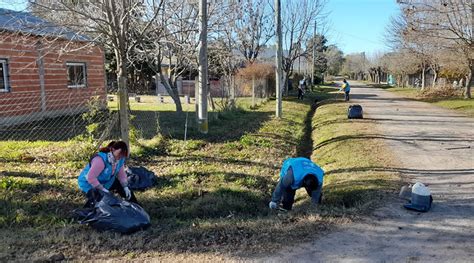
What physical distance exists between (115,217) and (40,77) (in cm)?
1234

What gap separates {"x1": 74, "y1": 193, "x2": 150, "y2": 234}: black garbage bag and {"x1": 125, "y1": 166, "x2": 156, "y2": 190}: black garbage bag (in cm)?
174

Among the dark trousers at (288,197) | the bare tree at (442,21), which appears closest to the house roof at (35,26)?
the dark trousers at (288,197)

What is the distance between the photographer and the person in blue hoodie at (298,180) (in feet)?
17.3

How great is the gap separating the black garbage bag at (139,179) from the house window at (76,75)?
11.8 metres

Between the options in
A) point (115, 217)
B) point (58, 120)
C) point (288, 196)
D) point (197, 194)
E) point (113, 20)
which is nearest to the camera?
point (115, 217)

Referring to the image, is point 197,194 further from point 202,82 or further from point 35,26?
point 202,82

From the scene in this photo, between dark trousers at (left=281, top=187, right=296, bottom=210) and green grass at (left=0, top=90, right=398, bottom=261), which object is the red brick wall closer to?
green grass at (left=0, top=90, right=398, bottom=261)

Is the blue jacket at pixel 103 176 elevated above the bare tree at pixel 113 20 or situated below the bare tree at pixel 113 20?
below

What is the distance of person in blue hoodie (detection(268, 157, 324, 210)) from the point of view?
529 centimetres

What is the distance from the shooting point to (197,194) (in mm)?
6191

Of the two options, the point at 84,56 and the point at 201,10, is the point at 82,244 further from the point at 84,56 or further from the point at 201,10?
the point at 84,56

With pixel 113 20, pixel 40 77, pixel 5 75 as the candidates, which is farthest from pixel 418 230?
pixel 40 77

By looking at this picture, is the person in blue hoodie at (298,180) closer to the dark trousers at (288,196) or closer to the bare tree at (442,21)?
the dark trousers at (288,196)


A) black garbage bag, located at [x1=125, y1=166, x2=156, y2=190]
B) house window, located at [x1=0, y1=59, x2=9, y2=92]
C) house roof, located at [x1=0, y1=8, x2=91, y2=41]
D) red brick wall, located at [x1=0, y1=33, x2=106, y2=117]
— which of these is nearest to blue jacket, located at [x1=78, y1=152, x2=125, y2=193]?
black garbage bag, located at [x1=125, y1=166, x2=156, y2=190]
